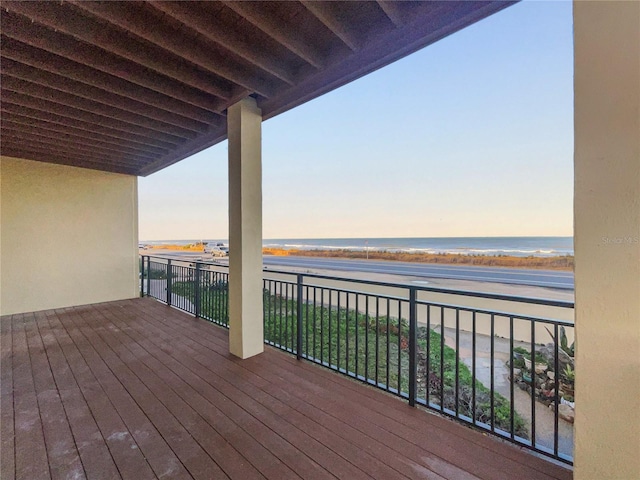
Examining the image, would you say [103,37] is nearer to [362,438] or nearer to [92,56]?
[92,56]

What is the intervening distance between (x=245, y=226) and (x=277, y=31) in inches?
67.6

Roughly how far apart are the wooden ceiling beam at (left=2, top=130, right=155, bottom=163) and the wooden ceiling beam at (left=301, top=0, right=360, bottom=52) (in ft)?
13.9

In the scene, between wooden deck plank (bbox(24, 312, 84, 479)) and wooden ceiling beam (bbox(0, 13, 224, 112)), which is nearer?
wooden deck plank (bbox(24, 312, 84, 479))

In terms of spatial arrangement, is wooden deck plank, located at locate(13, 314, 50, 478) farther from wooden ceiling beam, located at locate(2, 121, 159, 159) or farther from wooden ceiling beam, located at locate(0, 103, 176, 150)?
wooden ceiling beam, located at locate(2, 121, 159, 159)

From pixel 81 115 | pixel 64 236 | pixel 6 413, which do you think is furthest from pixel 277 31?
pixel 64 236

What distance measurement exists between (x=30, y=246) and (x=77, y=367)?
3.48 meters

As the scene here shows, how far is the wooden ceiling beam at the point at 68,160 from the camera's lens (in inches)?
167

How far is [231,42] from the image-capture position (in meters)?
2.05

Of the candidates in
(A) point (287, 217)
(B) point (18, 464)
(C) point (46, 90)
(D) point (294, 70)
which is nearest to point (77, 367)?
(B) point (18, 464)

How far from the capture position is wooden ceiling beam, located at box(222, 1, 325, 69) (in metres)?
1.74

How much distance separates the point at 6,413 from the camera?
1974 mm

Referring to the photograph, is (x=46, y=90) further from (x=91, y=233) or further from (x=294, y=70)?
(x=91, y=233)

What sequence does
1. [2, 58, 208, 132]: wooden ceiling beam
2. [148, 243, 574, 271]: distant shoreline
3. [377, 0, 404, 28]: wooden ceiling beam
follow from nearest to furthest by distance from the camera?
1. [377, 0, 404, 28]: wooden ceiling beam
2. [2, 58, 208, 132]: wooden ceiling beam
3. [148, 243, 574, 271]: distant shoreline

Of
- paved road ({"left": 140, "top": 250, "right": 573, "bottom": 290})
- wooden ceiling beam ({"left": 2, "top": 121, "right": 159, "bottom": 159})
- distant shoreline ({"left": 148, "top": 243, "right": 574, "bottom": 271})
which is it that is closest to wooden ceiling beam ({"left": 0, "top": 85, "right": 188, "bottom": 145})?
wooden ceiling beam ({"left": 2, "top": 121, "right": 159, "bottom": 159})
